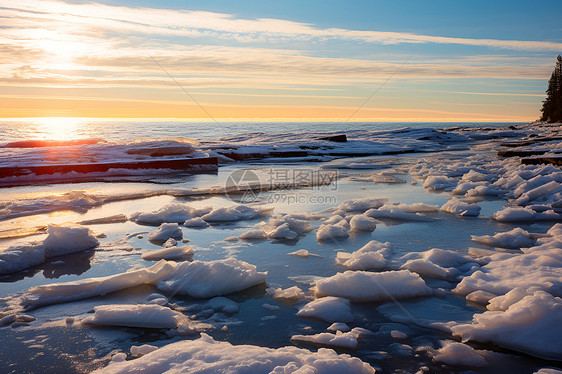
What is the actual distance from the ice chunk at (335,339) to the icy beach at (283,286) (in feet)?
0.04

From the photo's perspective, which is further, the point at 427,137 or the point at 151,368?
the point at 427,137

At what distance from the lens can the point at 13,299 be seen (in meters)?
Result: 4.25

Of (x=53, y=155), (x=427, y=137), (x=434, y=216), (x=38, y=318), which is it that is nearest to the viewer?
(x=38, y=318)

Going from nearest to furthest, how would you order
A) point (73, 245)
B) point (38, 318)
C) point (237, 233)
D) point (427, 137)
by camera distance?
point (38, 318)
point (73, 245)
point (237, 233)
point (427, 137)

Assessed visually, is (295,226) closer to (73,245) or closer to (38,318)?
(73,245)

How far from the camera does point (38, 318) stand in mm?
3846

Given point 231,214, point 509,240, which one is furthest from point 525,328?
point 231,214

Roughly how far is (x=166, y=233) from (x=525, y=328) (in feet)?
16.4

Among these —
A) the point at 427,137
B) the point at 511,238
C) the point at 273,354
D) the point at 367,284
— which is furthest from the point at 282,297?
the point at 427,137

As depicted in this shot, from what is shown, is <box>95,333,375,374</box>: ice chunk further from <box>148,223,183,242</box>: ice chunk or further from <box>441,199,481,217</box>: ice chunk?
<box>441,199,481,217</box>: ice chunk

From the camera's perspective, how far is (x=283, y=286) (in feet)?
15.0

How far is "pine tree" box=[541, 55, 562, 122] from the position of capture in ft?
195

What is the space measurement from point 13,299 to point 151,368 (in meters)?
2.31

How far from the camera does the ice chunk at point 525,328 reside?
3203 millimetres
